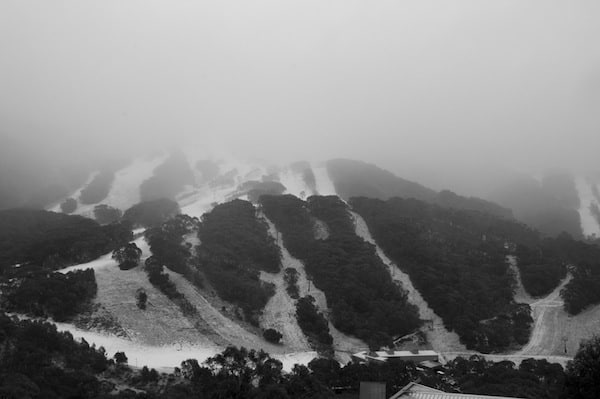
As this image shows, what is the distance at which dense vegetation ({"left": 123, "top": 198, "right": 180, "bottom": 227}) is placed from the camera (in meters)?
92.6

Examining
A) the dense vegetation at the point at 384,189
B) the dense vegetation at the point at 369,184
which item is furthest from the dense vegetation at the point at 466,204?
the dense vegetation at the point at 369,184

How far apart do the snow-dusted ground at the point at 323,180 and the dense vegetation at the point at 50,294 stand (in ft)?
244

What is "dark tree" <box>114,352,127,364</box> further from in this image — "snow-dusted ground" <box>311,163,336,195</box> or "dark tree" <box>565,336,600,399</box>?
"snow-dusted ground" <box>311,163,336,195</box>

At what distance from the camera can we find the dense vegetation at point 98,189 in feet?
386

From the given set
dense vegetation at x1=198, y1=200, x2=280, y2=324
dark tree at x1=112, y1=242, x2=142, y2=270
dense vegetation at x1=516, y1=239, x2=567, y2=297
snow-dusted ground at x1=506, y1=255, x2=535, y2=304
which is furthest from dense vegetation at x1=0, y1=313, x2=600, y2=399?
dense vegetation at x1=516, y1=239, x2=567, y2=297

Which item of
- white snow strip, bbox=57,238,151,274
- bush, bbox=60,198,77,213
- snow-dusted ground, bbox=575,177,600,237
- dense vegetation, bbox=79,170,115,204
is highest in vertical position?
dense vegetation, bbox=79,170,115,204

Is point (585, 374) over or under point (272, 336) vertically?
over

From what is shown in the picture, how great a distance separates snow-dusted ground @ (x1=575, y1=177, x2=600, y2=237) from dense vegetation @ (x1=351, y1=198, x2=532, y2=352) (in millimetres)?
45971

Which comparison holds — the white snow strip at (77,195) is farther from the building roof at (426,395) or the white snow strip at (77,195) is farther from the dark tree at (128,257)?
the building roof at (426,395)

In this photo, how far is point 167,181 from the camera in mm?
131500

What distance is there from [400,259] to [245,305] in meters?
27.0

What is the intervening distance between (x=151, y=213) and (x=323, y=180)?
51.0 metres

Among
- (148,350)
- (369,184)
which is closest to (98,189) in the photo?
(369,184)

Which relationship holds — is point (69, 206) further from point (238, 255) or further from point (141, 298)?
point (141, 298)
